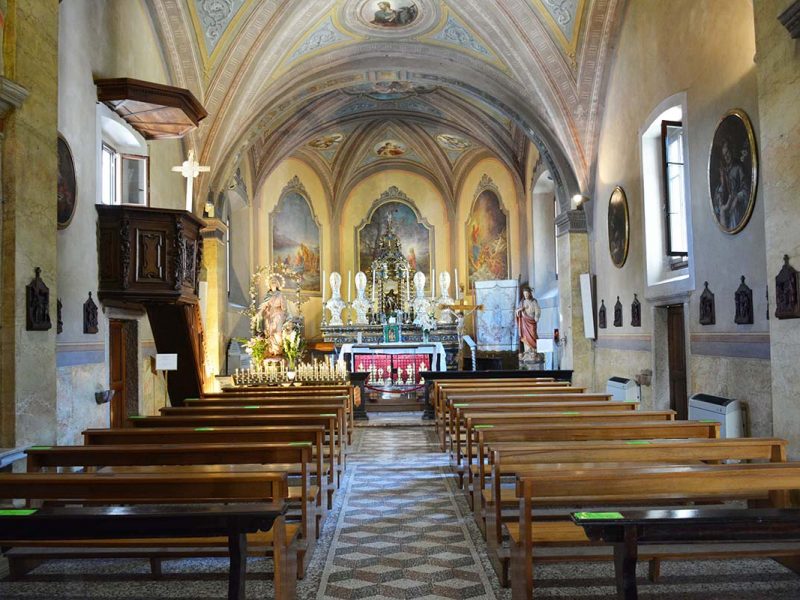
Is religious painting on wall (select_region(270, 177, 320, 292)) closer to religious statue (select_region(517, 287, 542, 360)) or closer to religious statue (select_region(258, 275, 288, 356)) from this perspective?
religious statue (select_region(258, 275, 288, 356))

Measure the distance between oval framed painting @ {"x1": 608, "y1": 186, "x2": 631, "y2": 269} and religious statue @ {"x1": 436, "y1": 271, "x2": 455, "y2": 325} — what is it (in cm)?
748

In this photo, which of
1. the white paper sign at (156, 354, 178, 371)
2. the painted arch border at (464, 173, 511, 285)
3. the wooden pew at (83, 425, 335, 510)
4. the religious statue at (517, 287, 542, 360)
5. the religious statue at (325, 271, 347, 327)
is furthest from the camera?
the painted arch border at (464, 173, 511, 285)

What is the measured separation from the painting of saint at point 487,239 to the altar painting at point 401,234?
1855 millimetres

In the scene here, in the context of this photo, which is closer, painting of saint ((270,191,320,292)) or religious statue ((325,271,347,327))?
religious statue ((325,271,347,327))

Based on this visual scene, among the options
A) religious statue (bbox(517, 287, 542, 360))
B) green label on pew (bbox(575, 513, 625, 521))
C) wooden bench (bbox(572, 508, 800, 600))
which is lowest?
wooden bench (bbox(572, 508, 800, 600))

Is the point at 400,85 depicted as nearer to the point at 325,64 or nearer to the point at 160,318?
the point at 325,64

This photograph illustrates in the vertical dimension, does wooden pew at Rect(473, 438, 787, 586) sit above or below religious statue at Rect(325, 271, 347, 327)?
below

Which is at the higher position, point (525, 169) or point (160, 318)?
point (525, 169)

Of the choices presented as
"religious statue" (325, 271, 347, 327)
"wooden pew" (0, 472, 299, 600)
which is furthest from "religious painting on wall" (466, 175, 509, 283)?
"wooden pew" (0, 472, 299, 600)

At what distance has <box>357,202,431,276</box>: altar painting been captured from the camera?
24453mm

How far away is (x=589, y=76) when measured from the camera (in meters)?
13.4

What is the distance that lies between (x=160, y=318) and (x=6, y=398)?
5.28 metres

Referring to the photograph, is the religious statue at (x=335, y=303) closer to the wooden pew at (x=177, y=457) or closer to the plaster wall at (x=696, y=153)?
the plaster wall at (x=696, y=153)

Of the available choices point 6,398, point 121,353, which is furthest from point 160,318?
point 6,398
